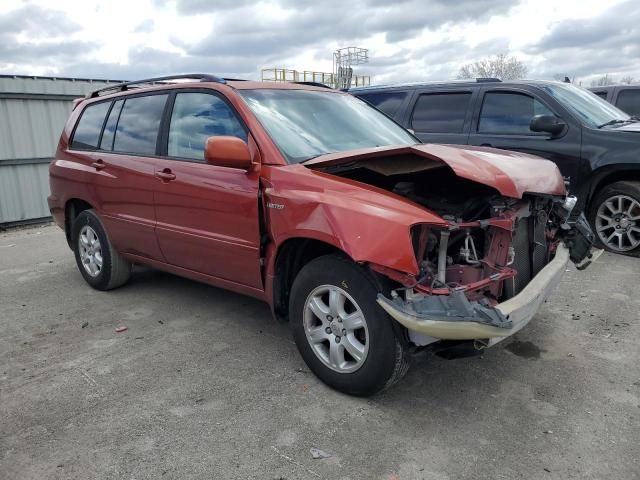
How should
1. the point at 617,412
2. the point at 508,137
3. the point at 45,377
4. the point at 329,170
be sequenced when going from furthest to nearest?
the point at 508,137 < the point at 45,377 < the point at 329,170 < the point at 617,412

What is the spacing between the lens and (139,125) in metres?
4.47

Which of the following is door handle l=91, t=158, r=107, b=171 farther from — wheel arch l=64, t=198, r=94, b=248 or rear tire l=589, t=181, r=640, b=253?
rear tire l=589, t=181, r=640, b=253

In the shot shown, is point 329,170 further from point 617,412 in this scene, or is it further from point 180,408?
point 617,412

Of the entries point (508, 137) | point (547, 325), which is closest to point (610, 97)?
point (508, 137)

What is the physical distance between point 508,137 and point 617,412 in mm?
3970

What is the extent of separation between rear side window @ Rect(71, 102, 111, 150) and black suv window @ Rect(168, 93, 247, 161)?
1.24 m

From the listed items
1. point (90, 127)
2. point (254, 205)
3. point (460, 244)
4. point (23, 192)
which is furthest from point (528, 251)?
point (23, 192)

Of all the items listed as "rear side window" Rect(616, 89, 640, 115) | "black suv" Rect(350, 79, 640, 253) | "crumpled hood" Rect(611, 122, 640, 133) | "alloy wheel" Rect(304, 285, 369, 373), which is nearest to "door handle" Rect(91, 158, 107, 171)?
"alloy wheel" Rect(304, 285, 369, 373)

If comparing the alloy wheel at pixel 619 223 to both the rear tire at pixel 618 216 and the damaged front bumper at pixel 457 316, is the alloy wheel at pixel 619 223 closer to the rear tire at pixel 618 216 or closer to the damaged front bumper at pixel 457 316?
the rear tire at pixel 618 216

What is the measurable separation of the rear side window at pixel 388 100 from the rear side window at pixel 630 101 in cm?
451

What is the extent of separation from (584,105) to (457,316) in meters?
4.89

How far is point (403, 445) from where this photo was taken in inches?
106

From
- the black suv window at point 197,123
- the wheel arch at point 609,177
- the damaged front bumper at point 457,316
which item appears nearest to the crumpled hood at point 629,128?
the wheel arch at point 609,177

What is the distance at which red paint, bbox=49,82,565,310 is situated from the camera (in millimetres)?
2756
